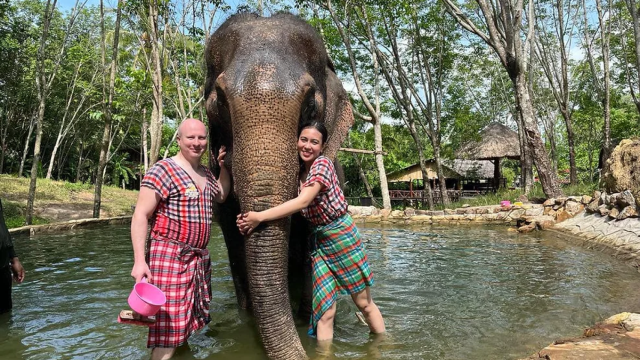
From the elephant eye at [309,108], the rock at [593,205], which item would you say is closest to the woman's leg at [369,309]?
the elephant eye at [309,108]

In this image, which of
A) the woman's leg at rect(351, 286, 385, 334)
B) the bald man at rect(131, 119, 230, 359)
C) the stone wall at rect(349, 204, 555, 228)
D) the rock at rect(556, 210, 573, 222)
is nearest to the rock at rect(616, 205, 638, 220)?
the rock at rect(556, 210, 573, 222)

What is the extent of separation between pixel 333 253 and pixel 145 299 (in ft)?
4.64

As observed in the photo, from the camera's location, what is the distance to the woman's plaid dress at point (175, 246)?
304 centimetres

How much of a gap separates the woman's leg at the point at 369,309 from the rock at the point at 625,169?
7708mm

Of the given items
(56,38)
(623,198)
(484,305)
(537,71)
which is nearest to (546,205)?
(623,198)

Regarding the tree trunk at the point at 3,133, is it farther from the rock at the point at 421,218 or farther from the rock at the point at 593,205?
the rock at the point at 593,205

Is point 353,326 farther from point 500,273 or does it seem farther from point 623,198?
point 623,198

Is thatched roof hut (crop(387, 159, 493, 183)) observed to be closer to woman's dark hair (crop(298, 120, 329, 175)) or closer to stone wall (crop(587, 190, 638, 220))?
stone wall (crop(587, 190, 638, 220))

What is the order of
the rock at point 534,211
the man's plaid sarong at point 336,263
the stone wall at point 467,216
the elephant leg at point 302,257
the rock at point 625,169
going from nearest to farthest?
the man's plaid sarong at point 336,263, the elephant leg at point 302,257, the rock at point 625,169, the rock at point 534,211, the stone wall at point 467,216

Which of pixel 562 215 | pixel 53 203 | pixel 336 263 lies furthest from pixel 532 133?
pixel 53 203

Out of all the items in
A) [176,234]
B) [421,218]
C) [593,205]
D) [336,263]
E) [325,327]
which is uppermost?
[593,205]

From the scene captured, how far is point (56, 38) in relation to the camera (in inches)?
1030

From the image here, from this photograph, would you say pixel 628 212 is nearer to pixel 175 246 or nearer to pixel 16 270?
pixel 175 246

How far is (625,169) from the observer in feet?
32.6
